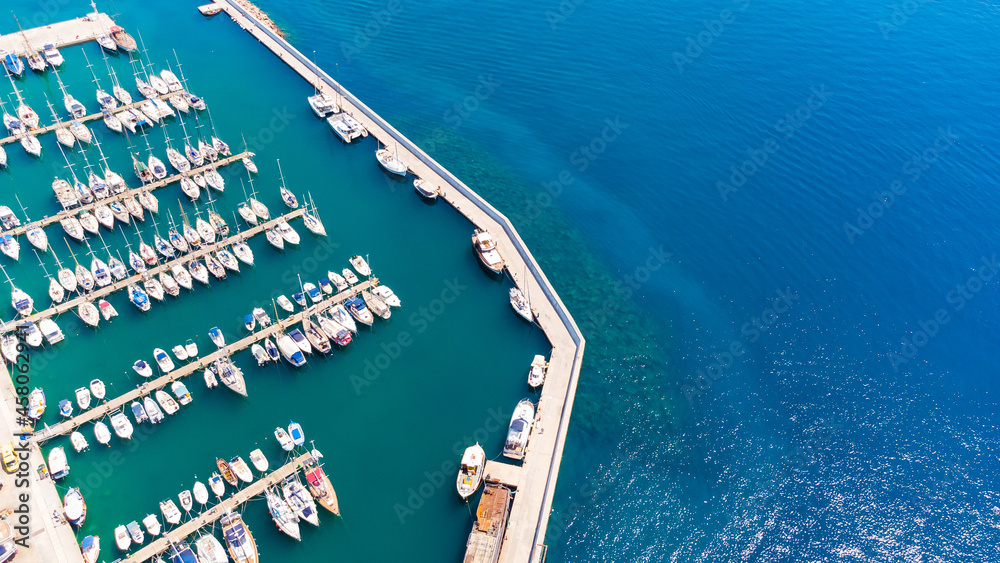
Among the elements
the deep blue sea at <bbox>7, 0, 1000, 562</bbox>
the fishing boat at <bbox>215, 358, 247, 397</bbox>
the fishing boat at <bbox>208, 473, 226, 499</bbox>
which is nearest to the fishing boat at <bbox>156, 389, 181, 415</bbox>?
the fishing boat at <bbox>215, 358, 247, 397</bbox>

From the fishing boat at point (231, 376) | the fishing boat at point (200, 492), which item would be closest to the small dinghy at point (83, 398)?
the fishing boat at point (231, 376)

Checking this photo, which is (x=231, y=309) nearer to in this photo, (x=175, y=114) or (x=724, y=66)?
(x=175, y=114)

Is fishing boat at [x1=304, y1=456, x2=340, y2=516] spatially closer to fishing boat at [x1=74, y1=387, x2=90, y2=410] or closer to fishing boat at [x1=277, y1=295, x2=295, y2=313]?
fishing boat at [x1=277, y1=295, x2=295, y2=313]

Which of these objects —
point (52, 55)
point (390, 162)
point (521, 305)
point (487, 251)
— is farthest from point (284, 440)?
point (52, 55)

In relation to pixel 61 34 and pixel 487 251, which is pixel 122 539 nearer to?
pixel 487 251

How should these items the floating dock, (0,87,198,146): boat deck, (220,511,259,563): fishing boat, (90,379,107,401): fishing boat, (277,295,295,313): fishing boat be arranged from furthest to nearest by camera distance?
(0,87,198,146): boat deck → (277,295,295,313): fishing boat → (90,379,107,401): fishing boat → the floating dock → (220,511,259,563): fishing boat

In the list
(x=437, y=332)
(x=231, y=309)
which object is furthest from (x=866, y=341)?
Result: (x=231, y=309)
